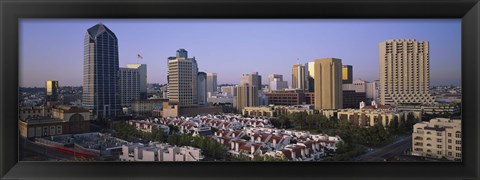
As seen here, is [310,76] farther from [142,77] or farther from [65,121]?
[65,121]

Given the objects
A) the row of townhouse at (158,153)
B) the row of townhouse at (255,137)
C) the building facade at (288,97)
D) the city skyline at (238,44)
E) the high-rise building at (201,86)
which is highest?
the city skyline at (238,44)

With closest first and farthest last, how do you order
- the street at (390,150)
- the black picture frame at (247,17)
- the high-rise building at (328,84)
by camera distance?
the black picture frame at (247,17) → the street at (390,150) → the high-rise building at (328,84)

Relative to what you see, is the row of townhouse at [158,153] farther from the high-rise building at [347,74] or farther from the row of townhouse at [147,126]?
the high-rise building at [347,74]

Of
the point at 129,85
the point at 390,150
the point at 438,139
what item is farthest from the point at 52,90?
the point at 438,139

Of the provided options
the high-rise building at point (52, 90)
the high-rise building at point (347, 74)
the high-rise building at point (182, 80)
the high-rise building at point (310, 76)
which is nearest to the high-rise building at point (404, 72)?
the high-rise building at point (347, 74)

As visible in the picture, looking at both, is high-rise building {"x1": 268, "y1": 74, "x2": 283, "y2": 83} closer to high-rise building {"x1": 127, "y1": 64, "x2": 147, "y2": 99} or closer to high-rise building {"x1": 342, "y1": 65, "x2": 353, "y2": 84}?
high-rise building {"x1": 342, "y1": 65, "x2": 353, "y2": 84}

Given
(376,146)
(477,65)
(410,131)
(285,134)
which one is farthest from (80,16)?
(477,65)
